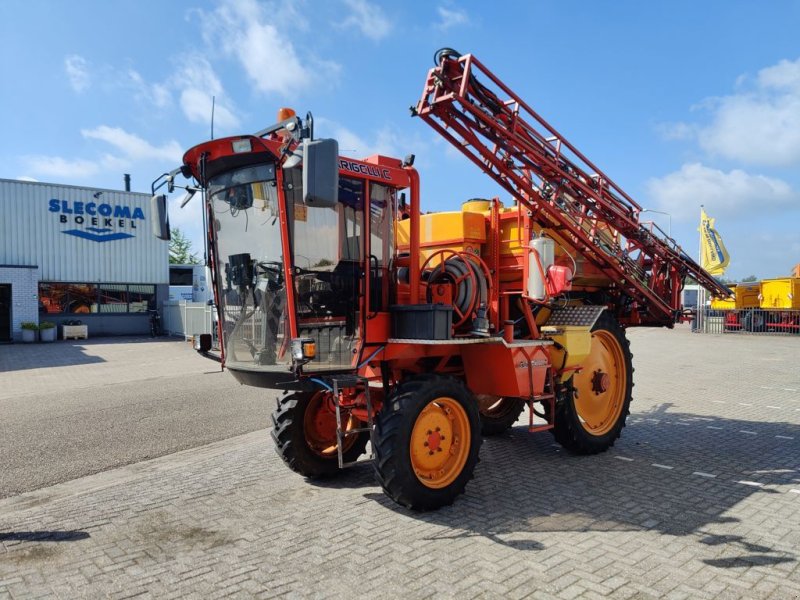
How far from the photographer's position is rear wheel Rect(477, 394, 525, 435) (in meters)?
7.15

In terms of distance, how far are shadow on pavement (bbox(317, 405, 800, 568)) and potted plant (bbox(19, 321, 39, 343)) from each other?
2032 centimetres

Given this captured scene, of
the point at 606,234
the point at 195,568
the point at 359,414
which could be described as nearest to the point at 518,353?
the point at 359,414

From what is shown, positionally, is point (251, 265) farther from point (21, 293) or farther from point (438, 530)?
point (21, 293)

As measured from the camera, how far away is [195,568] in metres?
3.77

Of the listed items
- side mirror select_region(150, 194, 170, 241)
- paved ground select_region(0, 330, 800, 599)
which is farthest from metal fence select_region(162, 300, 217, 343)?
side mirror select_region(150, 194, 170, 241)

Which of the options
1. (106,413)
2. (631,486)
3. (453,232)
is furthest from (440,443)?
(106,413)

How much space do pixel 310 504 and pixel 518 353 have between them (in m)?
2.34

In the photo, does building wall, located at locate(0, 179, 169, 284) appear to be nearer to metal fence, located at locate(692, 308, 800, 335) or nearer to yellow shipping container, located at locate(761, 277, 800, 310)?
metal fence, located at locate(692, 308, 800, 335)

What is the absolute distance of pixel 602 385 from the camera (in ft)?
22.4

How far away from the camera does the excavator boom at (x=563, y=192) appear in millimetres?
5527

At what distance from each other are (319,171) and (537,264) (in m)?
2.57

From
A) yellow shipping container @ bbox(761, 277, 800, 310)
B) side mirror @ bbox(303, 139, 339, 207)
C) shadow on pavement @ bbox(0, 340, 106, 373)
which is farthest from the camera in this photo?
yellow shipping container @ bbox(761, 277, 800, 310)

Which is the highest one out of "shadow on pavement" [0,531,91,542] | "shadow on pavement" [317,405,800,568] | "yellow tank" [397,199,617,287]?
"yellow tank" [397,199,617,287]

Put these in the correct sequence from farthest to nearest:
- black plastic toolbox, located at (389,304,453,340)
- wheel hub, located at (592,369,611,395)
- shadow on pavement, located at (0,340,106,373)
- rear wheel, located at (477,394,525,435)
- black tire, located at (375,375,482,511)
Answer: shadow on pavement, located at (0,340,106,373) < rear wheel, located at (477,394,525,435) < wheel hub, located at (592,369,611,395) < black plastic toolbox, located at (389,304,453,340) < black tire, located at (375,375,482,511)
